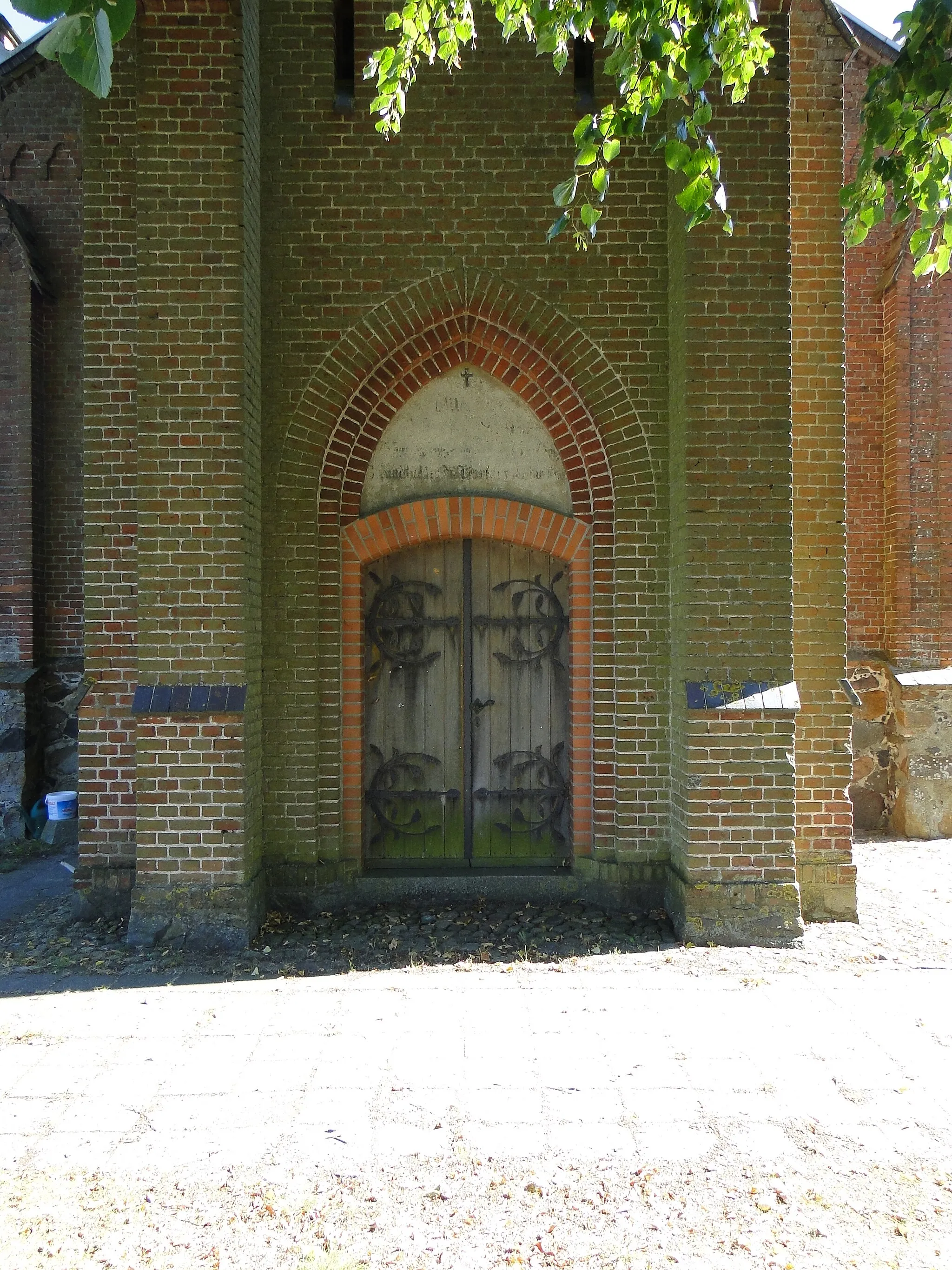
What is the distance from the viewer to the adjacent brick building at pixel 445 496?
5508mm

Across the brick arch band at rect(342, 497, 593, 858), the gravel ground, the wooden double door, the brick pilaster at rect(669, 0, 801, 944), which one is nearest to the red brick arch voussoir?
the brick arch band at rect(342, 497, 593, 858)

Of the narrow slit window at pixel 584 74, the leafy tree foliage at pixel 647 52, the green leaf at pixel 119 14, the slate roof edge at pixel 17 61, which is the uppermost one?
the slate roof edge at pixel 17 61

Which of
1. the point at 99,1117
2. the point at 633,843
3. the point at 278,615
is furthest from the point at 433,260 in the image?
the point at 99,1117

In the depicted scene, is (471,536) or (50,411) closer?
(471,536)

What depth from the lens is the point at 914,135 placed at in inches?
137

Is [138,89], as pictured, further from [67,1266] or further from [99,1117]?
[67,1266]

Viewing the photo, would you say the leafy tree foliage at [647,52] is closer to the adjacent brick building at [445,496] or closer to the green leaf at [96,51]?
the green leaf at [96,51]

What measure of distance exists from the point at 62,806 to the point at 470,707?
442 cm

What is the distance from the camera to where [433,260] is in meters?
5.97

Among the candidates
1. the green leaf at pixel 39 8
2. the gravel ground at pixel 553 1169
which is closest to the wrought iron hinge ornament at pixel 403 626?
the gravel ground at pixel 553 1169

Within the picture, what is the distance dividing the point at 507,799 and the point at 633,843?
2.98 feet

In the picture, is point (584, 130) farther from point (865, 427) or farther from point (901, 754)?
point (901, 754)

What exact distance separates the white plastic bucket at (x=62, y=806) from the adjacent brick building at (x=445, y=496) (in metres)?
2.71

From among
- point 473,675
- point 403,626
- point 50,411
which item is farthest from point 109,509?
point 50,411
